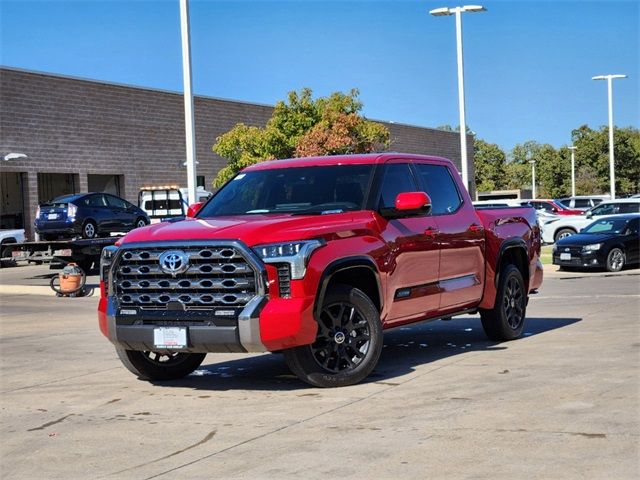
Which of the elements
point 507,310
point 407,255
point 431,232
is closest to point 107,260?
point 407,255

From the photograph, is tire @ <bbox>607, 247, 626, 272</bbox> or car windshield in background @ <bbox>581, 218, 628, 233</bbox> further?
car windshield in background @ <bbox>581, 218, 628, 233</bbox>

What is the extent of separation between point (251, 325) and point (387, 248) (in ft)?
5.49

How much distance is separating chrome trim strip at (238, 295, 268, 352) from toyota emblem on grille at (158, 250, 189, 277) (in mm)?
659

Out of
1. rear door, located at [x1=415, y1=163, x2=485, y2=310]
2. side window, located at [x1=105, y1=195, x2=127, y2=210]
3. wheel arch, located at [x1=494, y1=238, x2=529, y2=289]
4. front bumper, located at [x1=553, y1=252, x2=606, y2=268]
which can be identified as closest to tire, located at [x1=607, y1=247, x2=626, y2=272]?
front bumper, located at [x1=553, y1=252, x2=606, y2=268]

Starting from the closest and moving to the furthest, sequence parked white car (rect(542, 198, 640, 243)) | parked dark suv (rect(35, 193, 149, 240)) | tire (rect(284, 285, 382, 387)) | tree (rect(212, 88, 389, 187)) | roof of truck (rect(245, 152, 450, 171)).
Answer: tire (rect(284, 285, 382, 387)), roof of truck (rect(245, 152, 450, 171)), parked dark suv (rect(35, 193, 149, 240)), parked white car (rect(542, 198, 640, 243)), tree (rect(212, 88, 389, 187))

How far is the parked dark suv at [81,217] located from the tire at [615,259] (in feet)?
43.8

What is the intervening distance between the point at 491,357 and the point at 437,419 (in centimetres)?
305

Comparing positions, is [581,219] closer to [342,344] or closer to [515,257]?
[515,257]

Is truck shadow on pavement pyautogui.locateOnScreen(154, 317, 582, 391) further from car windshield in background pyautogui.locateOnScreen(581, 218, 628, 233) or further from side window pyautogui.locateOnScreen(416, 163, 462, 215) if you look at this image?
car windshield in background pyautogui.locateOnScreen(581, 218, 628, 233)

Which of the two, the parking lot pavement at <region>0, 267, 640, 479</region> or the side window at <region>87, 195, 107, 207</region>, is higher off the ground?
the side window at <region>87, 195, 107, 207</region>

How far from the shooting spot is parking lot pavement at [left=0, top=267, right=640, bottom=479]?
5.89 metres

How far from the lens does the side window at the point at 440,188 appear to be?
10.1 metres

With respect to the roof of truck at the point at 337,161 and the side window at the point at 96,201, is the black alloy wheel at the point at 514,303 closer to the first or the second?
the roof of truck at the point at 337,161

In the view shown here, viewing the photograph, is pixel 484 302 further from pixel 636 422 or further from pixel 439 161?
pixel 636 422
